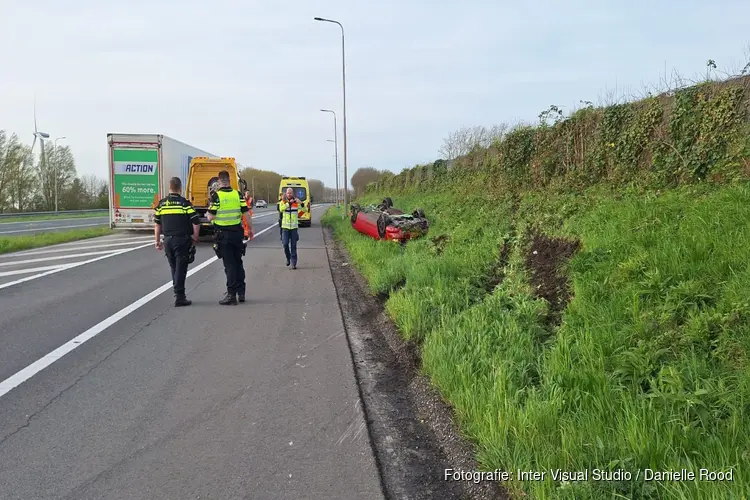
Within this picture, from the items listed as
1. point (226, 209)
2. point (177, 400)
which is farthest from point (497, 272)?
point (177, 400)

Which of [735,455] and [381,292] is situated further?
[381,292]

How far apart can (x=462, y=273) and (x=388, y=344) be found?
2131mm

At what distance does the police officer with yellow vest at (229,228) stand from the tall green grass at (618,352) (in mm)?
2552

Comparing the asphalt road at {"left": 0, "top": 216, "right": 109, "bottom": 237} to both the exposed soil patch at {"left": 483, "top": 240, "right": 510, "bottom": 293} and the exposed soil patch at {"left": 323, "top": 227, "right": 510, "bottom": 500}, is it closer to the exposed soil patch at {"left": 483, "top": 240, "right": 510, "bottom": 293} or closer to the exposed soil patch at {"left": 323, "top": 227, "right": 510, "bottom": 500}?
the exposed soil patch at {"left": 483, "top": 240, "right": 510, "bottom": 293}

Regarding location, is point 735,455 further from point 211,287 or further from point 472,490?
point 211,287

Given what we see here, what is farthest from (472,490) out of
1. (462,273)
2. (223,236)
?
(223,236)

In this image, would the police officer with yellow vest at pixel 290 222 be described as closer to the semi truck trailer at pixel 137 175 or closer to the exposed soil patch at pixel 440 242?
the exposed soil patch at pixel 440 242

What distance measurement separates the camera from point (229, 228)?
804 centimetres

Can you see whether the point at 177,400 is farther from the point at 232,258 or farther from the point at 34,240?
the point at 34,240

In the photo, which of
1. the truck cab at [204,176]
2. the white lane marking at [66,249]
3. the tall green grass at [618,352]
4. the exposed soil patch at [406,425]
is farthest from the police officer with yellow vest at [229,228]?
the truck cab at [204,176]

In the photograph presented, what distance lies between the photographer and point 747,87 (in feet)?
21.6

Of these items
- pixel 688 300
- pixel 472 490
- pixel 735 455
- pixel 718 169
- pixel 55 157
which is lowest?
pixel 472 490

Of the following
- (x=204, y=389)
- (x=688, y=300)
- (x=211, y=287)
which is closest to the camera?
(x=688, y=300)

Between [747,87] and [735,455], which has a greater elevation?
[747,87]
